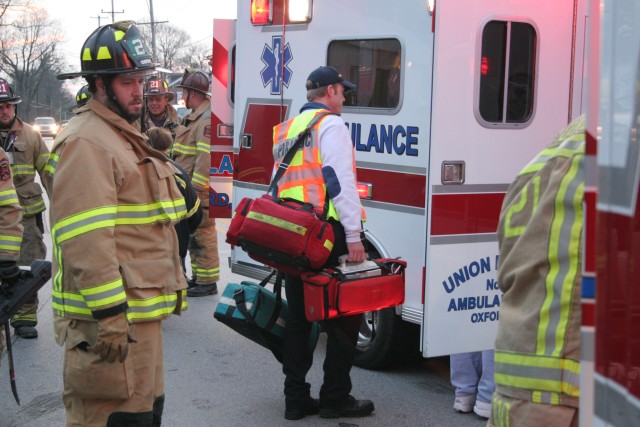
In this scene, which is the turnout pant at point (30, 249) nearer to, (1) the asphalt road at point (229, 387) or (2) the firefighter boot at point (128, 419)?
(1) the asphalt road at point (229, 387)

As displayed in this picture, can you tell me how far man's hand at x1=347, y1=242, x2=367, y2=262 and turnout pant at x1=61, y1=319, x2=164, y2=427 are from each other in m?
1.66

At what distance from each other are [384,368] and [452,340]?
47.4 inches

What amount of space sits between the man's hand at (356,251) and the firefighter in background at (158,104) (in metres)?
5.24

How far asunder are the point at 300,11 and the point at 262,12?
0.42 m

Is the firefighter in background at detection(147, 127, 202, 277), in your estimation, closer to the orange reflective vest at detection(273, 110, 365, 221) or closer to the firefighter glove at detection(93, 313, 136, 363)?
the orange reflective vest at detection(273, 110, 365, 221)

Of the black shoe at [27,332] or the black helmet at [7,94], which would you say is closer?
the black helmet at [7,94]

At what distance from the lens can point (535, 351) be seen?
7.04ft

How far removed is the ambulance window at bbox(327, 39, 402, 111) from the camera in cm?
541

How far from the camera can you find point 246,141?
6676 mm

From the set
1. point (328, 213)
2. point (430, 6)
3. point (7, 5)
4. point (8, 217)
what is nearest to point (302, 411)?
point (328, 213)

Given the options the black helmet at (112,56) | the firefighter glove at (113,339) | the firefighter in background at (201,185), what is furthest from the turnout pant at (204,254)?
the firefighter glove at (113,339)

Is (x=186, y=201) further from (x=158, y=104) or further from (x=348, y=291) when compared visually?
(x=158, y=104)

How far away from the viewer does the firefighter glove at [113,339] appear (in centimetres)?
308

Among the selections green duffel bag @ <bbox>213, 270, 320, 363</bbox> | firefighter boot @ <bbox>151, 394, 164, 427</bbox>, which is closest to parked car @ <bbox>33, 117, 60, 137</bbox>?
green duffel bag @ <bbox>213, 270, 320, 363</bbox>
